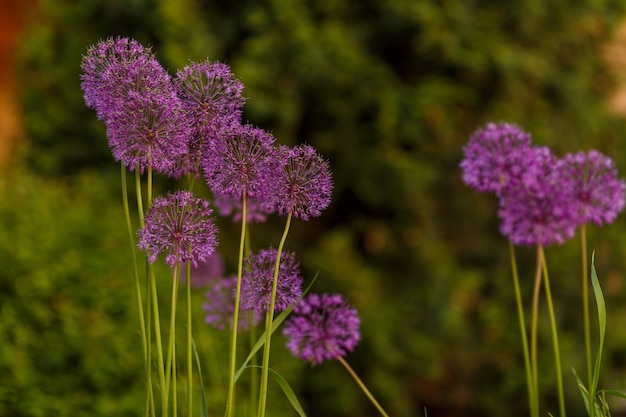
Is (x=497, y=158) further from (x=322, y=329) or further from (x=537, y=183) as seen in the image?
(x=322, y=329)

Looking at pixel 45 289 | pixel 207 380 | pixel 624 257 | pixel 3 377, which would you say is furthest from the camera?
pixel 624 257

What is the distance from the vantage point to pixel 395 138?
16.3 ft

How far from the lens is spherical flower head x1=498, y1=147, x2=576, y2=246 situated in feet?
6.65

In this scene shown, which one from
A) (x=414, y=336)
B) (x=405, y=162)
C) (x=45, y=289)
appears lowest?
(x=45, y=289)

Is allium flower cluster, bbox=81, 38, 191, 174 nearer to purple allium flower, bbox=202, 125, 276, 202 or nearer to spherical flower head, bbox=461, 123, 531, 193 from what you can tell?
purple allium flower, bbox=202, 125, 276, 202

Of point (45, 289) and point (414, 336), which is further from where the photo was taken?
point (414, 336)

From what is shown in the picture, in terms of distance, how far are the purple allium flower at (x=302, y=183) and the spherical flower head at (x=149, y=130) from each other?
18 centimetres

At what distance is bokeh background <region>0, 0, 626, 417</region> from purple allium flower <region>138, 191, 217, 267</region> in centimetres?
274

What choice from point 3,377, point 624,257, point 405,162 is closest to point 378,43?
point 405,162

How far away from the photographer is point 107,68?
1538 millimetres

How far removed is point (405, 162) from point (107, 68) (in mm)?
3367

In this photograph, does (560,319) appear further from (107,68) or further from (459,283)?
(107,68)

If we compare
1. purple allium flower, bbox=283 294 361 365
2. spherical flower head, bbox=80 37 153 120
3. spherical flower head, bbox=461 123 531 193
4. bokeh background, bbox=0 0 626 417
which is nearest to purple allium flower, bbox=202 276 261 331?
purple allium flower, bbox=283 294 361 365

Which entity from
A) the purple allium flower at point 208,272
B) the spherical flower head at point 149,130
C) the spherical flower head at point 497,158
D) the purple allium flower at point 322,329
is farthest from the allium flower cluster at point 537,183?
the purple allium flower at point 208,272
